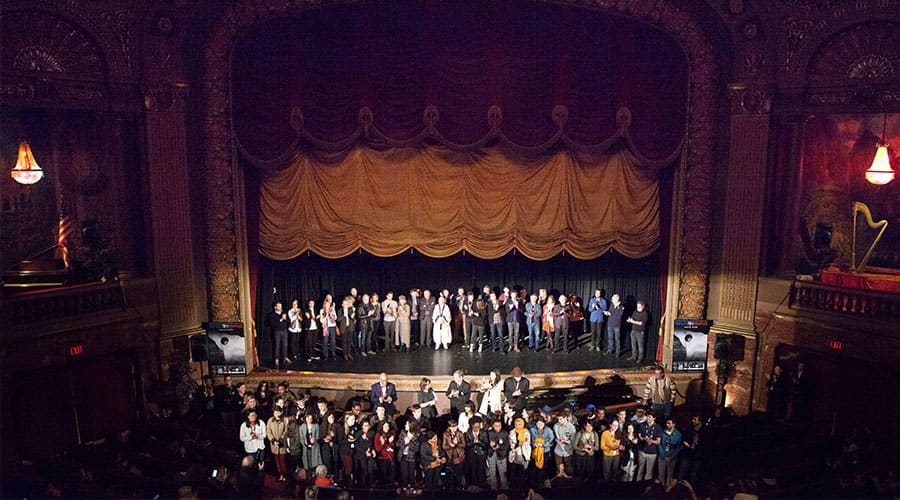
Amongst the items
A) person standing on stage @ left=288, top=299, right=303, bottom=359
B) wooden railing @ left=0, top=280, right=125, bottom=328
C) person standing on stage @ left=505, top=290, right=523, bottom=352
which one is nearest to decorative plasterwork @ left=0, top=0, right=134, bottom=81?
wooden railing @ left=0, top=280, right=125, bottom=328

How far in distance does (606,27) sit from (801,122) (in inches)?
164

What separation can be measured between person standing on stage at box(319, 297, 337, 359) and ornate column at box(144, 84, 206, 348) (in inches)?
101

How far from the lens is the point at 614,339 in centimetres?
1498

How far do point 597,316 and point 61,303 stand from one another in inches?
409

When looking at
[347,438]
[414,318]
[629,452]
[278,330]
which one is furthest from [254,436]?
[629,452]

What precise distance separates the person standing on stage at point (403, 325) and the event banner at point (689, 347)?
18.2 ft

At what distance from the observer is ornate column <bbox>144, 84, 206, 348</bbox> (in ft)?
43.5

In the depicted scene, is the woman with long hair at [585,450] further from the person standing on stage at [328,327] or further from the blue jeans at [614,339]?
the person standing on stage at [328,327]

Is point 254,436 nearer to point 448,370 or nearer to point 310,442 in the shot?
point 310,442

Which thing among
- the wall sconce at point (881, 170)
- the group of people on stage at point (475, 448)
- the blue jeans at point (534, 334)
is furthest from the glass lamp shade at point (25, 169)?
the wall sconce at point (881, 170)

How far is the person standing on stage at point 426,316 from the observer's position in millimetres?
15180

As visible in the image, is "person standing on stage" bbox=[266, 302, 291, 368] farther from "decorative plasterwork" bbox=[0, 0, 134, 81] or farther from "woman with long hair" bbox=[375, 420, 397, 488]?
"decorative plasterwork" bbox=[0, 0, 134, 81]

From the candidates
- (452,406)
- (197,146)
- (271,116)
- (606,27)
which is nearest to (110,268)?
(197,146)

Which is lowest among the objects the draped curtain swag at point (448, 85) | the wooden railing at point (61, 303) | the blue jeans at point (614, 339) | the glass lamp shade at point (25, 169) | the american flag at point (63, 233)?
the blue jeans at point (614, 339)
